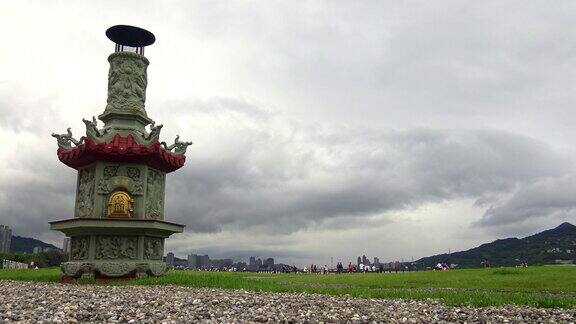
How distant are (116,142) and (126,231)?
555 centimetres

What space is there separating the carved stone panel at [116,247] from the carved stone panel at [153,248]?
0.76 m

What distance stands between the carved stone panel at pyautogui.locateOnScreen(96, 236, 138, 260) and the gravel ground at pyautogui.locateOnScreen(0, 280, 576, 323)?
42.4 ft

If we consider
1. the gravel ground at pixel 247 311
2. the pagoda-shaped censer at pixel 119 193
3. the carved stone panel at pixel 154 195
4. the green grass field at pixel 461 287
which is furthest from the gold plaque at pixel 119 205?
the gravel ground at pixel 247 311

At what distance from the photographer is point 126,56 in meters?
35.1

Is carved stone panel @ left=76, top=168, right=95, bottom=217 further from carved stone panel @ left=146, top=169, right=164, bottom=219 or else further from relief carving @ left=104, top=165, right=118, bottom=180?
carved stone panel @ left=146, top=169, right=164, bottom=219

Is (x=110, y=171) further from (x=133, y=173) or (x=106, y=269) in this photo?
(x=106, y=269)

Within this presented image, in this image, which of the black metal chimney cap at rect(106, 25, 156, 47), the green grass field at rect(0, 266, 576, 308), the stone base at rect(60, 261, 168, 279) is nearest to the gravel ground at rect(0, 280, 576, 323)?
the green grass field at rect(0, 266, 576, 308)

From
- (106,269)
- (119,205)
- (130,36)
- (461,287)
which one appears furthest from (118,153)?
(461,287)

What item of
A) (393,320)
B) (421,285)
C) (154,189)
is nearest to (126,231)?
(154,189)

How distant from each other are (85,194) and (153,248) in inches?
221

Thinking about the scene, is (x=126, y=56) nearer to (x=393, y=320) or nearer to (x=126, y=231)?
(x=126, y=231)

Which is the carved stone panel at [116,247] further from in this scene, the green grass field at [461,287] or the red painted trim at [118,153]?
the red painted trim at [118,153]

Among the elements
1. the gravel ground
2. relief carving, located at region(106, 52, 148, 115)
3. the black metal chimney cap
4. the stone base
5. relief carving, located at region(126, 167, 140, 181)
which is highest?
the black metal chimney cap

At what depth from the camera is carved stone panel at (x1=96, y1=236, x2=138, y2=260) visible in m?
30.0
